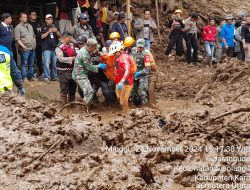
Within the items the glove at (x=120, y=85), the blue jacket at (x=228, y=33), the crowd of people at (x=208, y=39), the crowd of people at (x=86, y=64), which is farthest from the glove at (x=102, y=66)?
the blue jacket at (x=228, y=33)

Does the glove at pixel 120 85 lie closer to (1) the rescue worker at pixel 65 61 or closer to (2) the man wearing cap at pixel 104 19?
(1) the rescue worker at pixel 65 61

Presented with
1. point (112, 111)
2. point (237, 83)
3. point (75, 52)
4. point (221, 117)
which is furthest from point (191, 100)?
point (221, 117)

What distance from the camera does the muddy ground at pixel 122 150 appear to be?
4.75m

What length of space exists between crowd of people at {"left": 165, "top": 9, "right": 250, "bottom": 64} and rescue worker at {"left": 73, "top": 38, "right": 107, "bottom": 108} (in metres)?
6.52

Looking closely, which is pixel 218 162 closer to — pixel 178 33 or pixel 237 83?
pixel 237 83

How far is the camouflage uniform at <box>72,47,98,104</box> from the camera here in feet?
31.8

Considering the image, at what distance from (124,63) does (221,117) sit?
151 inches

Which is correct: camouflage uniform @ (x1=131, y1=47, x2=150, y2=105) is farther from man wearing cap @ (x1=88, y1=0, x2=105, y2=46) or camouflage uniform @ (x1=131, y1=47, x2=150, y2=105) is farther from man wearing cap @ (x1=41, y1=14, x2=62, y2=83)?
man wearing cap @ (x1=88, y1=0, x2=105, y2=46)

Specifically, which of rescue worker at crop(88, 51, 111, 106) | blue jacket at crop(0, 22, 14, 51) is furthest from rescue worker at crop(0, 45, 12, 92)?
blue jacket at crop(0, 22, 14, 51)

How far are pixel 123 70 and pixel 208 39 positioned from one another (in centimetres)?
773

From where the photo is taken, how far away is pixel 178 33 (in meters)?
16.5

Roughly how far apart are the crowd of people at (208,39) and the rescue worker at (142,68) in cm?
531

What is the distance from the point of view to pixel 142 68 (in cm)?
1041

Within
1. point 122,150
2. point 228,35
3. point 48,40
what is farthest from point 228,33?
point 122,150
